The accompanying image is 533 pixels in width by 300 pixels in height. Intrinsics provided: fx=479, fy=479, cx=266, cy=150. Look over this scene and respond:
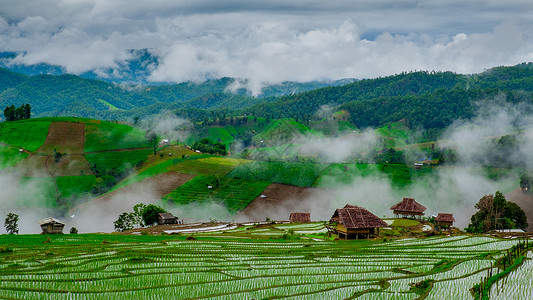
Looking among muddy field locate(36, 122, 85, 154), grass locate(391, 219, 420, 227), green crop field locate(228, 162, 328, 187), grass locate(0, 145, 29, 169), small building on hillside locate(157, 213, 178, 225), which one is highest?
muddy field locate(36, 122, 85, 154)

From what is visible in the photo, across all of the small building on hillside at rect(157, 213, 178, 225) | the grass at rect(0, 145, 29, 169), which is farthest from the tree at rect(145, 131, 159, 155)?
the small building on hillside at rect(157, 213, 178, 225)

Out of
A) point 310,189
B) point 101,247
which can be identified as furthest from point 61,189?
point 101,247

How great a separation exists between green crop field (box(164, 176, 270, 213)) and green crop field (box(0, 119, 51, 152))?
215ft

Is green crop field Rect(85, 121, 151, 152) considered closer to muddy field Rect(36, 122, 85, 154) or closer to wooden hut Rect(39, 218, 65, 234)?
muddy field Rect(36, 122, 85, 154)

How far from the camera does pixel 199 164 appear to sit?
6152 inches

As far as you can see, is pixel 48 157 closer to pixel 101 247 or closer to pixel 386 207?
pixel 386 207

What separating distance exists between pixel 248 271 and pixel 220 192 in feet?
315

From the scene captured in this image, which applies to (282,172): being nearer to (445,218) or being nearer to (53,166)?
(445,218)

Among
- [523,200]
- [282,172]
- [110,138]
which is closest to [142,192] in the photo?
[282,172]

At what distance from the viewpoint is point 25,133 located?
575 feet

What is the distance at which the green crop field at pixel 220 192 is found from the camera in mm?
127562

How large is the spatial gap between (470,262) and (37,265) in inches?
1419

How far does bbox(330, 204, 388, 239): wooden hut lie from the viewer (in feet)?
217

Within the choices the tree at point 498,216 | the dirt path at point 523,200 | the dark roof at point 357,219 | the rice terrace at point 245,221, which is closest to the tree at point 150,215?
the rice terrace at point 245,221
